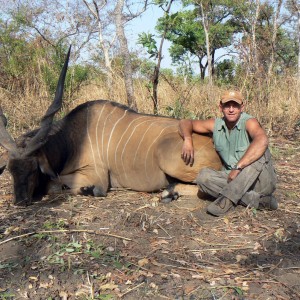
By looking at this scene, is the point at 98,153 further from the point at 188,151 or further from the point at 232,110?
the point at 232,110

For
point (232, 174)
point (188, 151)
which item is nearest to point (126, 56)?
point (188, 151)

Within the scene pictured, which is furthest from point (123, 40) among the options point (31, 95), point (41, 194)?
point (41, 194)

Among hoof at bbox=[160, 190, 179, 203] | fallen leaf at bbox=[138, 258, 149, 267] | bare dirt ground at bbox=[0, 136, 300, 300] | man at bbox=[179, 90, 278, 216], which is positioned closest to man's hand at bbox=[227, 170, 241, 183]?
man at bbox=[179, 90, 278, 216]

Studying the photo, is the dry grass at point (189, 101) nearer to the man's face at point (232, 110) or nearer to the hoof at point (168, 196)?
the hoof at point (168, 196)

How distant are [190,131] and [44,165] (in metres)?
1.22

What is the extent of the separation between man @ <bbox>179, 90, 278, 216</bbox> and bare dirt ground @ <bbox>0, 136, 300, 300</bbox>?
0.11m

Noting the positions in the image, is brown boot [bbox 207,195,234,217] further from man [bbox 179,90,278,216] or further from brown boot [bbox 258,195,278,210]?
brown boot [bbox 258,195,278,210]

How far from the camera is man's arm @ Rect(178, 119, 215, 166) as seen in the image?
11.4 feet

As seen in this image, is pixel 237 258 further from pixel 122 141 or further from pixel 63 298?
pixel 122 141

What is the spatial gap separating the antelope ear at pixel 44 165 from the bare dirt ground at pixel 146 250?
0.74 ft

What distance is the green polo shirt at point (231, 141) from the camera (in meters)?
3.24

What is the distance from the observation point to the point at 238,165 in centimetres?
307

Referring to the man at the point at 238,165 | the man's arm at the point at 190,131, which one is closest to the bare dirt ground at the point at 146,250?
the man at the point at 238,165

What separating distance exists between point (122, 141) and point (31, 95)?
384 cm
